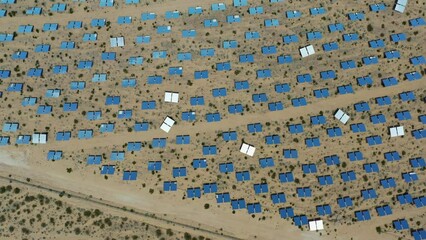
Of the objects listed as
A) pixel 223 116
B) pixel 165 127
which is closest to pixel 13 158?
pixel 165 127

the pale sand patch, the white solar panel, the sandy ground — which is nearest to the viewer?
the sandy ground

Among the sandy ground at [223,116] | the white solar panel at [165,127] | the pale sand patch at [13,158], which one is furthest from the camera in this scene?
the white solar panel at [165,127]

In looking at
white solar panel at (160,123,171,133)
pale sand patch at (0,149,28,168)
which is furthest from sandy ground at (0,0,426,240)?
white solar panel at (160,123,171,133)

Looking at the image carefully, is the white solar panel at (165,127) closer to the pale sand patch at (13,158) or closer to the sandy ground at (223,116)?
the sandy ground at (223,116)

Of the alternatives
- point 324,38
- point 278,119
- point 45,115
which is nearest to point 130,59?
point 45,115

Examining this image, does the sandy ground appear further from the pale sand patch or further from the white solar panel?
the white solar panel

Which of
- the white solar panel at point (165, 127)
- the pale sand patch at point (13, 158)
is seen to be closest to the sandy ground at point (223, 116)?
the pale sand patch at point (13, 158)

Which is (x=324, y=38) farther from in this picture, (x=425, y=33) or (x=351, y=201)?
(x=351, y=201)

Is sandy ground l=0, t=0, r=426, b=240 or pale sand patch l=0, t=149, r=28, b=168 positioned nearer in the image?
sandy ground l=0, t=0, r=426, b=240
